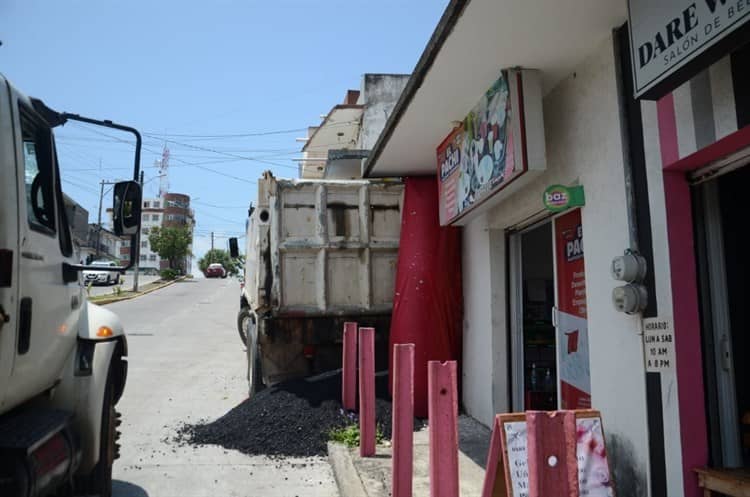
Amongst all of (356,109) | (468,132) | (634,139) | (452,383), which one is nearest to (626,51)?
(634,139)

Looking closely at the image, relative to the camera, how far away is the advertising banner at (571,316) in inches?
189

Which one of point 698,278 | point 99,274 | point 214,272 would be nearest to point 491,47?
point 698,278

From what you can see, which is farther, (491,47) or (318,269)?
A: (318,269)

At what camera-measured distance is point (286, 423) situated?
258 inches

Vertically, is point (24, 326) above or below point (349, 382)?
above

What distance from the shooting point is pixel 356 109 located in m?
23.9

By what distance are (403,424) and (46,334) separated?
239cm

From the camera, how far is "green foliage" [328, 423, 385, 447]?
19.6ft

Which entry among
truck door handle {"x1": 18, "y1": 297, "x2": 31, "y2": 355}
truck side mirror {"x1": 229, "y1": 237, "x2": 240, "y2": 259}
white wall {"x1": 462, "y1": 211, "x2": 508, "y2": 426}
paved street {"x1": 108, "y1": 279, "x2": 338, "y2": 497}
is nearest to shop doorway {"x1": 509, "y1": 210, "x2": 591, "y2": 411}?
white wall {"x1": 462, "y1": 211, "x2": 508, "y2": 426}

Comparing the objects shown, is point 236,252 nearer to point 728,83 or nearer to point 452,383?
point 452,383

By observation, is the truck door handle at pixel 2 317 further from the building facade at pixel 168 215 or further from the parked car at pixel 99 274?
the building facade at pixel 168 215

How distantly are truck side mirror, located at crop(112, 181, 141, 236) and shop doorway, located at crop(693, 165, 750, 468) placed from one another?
3506 millimetres

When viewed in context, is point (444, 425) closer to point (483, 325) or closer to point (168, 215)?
point (483, 325)

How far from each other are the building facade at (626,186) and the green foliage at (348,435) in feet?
6.49
